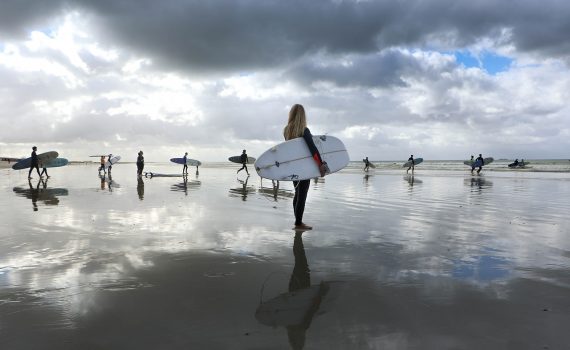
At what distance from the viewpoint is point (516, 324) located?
3.06 meters

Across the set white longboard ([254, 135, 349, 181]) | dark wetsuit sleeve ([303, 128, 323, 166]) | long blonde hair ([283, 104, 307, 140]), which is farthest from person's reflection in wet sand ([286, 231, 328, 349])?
long blonde hair ([283, 104, 307, 140])

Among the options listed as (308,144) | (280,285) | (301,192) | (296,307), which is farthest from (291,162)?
(296,307)

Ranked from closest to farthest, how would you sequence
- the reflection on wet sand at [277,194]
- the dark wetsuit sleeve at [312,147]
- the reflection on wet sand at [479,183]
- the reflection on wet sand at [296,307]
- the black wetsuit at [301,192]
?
the reflection on wet sand at [296,307] < the black wetsuit at [301,192] < the dark wetsuit sleeve at [312,147] < the reflection on wet sand at [277,194] < the reflection on wet sand at [479,183]

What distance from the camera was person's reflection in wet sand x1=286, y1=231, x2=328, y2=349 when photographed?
9.28 ft

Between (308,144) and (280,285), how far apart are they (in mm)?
4024

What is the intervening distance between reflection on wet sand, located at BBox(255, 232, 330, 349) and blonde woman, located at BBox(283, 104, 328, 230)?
2920 millimetres

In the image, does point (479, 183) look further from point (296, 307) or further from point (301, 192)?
point (296, 307)

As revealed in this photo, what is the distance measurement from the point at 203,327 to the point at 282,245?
2929mm

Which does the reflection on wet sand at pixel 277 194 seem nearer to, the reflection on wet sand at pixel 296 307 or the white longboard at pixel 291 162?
the white longboard at pixel 291 162

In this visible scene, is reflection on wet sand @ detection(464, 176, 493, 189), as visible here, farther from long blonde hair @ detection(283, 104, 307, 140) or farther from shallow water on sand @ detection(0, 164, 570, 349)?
long blonde hair @ detection(283, 104, 307, 140)

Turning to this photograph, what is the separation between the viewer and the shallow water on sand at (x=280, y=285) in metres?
2.86

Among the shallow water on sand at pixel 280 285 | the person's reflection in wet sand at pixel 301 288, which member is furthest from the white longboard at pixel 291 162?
the person's reflection in wet sand at pixel 301 288

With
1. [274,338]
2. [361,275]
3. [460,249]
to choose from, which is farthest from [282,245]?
[274,338]

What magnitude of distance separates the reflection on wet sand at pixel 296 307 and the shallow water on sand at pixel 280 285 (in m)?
0.02
